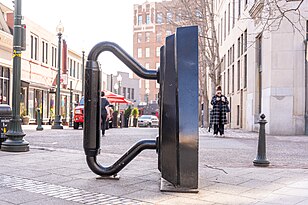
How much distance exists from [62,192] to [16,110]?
5137mm

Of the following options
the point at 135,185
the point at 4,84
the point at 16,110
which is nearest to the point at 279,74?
the point at 16,110

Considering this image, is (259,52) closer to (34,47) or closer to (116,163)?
(116,163)

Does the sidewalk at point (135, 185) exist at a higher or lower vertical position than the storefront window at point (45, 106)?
lower

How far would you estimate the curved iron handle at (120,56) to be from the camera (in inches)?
243

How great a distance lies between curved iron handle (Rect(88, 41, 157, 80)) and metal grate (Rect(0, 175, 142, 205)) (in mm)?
1916

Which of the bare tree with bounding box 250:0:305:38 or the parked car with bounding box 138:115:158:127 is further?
the parked car with bounding box 138:115:158:127

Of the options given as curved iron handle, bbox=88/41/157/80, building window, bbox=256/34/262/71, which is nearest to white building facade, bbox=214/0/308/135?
building window, bbox=256/34/262/71

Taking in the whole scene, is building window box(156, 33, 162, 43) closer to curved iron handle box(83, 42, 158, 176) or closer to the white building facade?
the white building facade

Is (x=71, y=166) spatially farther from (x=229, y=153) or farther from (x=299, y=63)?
(x=299, y=63)

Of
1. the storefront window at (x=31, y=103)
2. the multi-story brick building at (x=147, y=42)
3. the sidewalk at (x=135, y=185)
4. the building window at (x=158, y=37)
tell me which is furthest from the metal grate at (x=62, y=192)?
the multi-story brick building at (x=147, y=42)

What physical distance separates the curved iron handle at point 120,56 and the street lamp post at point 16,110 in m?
4.15

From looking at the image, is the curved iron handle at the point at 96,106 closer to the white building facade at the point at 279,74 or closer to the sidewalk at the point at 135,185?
the sidewalk at the point at 135,185

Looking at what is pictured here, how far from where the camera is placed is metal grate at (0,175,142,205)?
4832mm

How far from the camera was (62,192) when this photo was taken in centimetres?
521
